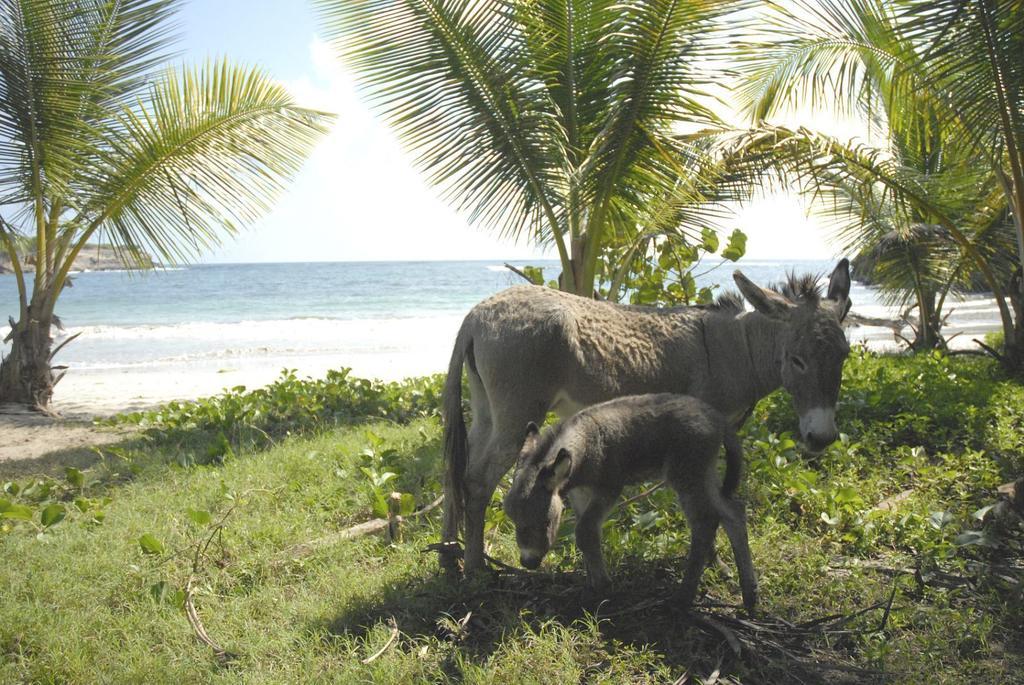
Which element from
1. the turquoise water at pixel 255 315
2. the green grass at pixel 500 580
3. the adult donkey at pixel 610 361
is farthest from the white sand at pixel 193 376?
the adult donkey at pixel 610 361

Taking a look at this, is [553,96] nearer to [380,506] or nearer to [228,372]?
[380,506]

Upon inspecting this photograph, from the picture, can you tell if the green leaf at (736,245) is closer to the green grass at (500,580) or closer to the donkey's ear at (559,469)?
the green grass at (500,580)

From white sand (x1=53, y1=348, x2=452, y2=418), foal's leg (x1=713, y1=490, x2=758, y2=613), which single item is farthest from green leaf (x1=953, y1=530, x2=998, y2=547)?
white sand (x1=53, y1=348, x2=452, y2=418)

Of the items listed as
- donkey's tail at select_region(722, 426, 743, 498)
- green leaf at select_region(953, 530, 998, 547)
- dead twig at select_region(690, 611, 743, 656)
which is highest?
donkey's tail at select_region(722, 426, 743, 498)

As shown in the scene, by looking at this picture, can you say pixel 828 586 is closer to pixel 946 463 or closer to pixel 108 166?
pixel 946 463

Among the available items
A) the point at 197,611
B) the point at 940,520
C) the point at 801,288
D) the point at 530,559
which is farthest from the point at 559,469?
the point at 940,520

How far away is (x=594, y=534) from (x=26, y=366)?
9.32 meters

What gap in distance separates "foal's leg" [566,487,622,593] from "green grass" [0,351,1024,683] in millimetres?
157

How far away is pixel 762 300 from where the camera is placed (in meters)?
3.81

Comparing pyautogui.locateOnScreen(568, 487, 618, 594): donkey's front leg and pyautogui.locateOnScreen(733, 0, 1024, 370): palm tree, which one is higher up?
pyautogui.locateOnScreen(733, 0, 1024, 370): palm tree

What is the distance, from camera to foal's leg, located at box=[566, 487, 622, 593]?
3410 millimetres

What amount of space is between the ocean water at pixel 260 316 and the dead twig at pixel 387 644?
310cm

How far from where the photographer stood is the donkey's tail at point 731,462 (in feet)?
11.6

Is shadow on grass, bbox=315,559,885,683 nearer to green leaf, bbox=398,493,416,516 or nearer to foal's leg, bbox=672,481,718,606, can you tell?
foal's leg, bbox=672,481,718,606
